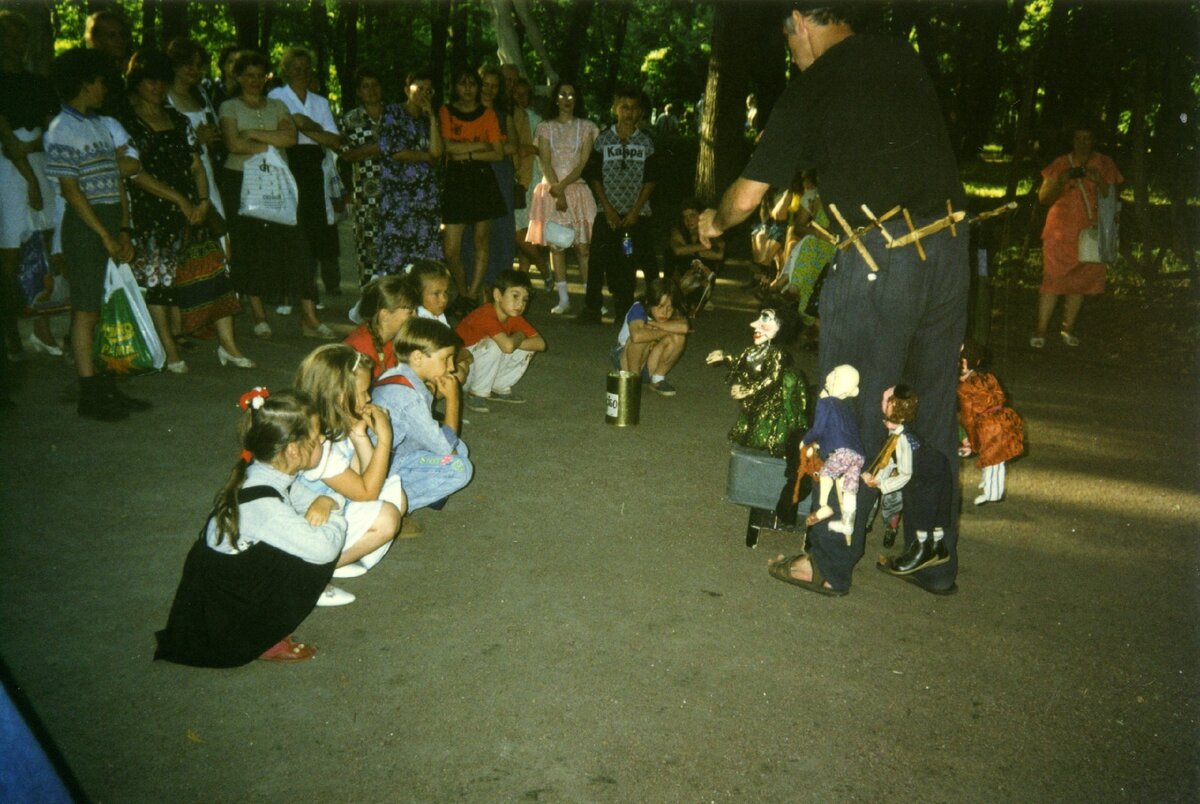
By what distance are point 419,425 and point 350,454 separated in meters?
0.63

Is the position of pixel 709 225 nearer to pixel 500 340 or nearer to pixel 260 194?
pixel 500 340

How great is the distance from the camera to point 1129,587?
15.4ft

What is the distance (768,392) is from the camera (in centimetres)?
498

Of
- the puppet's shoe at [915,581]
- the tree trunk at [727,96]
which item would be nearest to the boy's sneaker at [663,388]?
the puppet's shoe at [915,581]

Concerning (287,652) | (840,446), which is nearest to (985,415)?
(840,446)

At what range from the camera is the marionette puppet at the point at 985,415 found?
511 centimetres

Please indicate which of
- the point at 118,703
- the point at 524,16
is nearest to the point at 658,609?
the point at 118,703

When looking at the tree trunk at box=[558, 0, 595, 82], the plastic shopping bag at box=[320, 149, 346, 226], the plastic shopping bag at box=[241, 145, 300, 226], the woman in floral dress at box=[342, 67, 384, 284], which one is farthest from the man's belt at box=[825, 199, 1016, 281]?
the tree trunk at box=[558, 0, 595, 82]

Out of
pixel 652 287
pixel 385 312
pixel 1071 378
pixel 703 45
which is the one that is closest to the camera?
pixel 385 312

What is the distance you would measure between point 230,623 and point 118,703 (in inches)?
15.8

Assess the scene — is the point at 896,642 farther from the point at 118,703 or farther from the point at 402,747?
the point at 118,703

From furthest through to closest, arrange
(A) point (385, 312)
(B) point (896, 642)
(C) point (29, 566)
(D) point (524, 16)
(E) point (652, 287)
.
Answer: (D) point (524, 16)
(E) point (652, 287)
(A) point (385, 312)
(C) point (29, 566)
(B) point (896, 642)

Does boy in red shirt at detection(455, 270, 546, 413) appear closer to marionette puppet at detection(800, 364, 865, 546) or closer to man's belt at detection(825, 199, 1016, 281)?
marionette puppet at detection(800, 364, 865, 546)

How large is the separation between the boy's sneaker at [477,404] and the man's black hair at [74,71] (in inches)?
110
